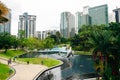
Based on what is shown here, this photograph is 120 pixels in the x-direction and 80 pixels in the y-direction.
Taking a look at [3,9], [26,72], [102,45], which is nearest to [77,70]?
[26,72]

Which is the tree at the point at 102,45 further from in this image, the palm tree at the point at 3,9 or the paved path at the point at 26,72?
the paved path at the point at 26,72

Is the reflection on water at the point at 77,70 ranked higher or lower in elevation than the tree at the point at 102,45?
lower

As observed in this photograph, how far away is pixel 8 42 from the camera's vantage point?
86750 mm

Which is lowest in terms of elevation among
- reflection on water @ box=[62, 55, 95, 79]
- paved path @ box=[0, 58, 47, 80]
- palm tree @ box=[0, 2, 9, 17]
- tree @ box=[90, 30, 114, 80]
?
reflection on water @ box=[62, 55, 95, 79]

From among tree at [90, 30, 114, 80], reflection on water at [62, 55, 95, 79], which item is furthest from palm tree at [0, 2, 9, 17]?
reflection on water at [62, 55, 95, 79]

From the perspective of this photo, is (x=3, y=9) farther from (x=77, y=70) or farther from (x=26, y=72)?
(x=77, y=70)

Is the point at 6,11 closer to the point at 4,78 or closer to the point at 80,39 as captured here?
the point at 4,78

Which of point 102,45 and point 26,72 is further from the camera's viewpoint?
point 26,72

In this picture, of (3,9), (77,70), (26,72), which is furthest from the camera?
(77,70)

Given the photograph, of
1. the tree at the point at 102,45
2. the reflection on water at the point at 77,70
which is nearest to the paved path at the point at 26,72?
the reflection on water at the point at 77,70

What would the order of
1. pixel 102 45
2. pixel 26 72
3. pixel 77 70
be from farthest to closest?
pixel 77 70, pixel 26 72, pixel 102 45

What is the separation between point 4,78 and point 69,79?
12101mm

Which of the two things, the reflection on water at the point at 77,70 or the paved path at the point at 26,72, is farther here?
the reflection on water at the point at 77,70

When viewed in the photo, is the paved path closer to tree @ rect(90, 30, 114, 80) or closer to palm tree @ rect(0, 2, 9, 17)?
tree @ rect(90, 30, 114, 80)
